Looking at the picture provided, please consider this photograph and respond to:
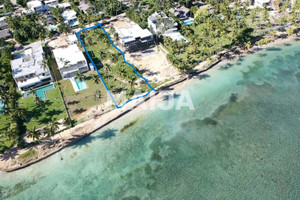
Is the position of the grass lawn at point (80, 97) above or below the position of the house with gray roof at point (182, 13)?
below

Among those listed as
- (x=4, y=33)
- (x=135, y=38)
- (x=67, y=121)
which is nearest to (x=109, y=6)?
(x=135, y=38)

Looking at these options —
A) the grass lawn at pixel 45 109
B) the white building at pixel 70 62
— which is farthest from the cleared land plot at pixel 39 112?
the white building at pixel 70 62

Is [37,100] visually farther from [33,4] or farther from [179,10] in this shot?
[33,4]

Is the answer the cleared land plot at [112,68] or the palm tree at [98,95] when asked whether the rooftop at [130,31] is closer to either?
the cleared land plot at [112,68]

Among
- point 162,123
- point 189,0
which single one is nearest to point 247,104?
point 162,123

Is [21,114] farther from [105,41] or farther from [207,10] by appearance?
[207,10]

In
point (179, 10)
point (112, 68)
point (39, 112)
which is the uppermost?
point (179, 10)

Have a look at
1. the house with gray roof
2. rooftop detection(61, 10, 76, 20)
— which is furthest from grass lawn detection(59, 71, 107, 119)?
the house with gray roof
